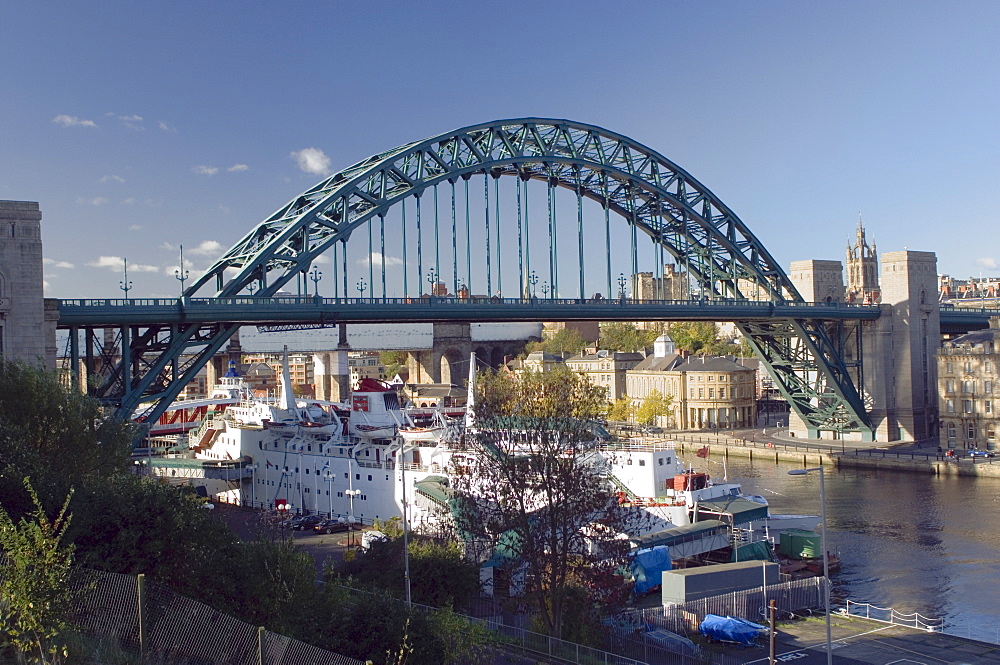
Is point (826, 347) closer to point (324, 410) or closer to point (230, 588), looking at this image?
point (324, 410)

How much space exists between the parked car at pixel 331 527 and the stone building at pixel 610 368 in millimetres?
42790

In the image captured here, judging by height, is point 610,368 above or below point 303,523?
above

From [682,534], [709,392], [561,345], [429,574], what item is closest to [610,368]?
[709,392]

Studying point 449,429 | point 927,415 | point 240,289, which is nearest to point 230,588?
point 449,429

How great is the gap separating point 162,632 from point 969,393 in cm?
4615

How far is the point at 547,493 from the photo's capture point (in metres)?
19.8

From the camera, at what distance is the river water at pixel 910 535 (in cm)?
2541

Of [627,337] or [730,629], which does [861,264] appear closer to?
[627,337]

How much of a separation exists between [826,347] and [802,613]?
32.1 m

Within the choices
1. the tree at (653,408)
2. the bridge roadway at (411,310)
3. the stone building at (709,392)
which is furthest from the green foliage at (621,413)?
the bridge roadway at (411,310)

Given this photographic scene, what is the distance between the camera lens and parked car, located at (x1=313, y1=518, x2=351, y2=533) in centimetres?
3284

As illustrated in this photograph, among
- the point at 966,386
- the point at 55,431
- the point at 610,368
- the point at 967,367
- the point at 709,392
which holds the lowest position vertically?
the point at 709,392

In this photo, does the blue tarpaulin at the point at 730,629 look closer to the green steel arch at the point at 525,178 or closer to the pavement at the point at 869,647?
the pavement at the point at 869,647

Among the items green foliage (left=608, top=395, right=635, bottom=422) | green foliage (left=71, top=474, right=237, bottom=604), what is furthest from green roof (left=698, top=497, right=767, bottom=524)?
green foliage (left=608, top=395, right=635, bottom=422)
